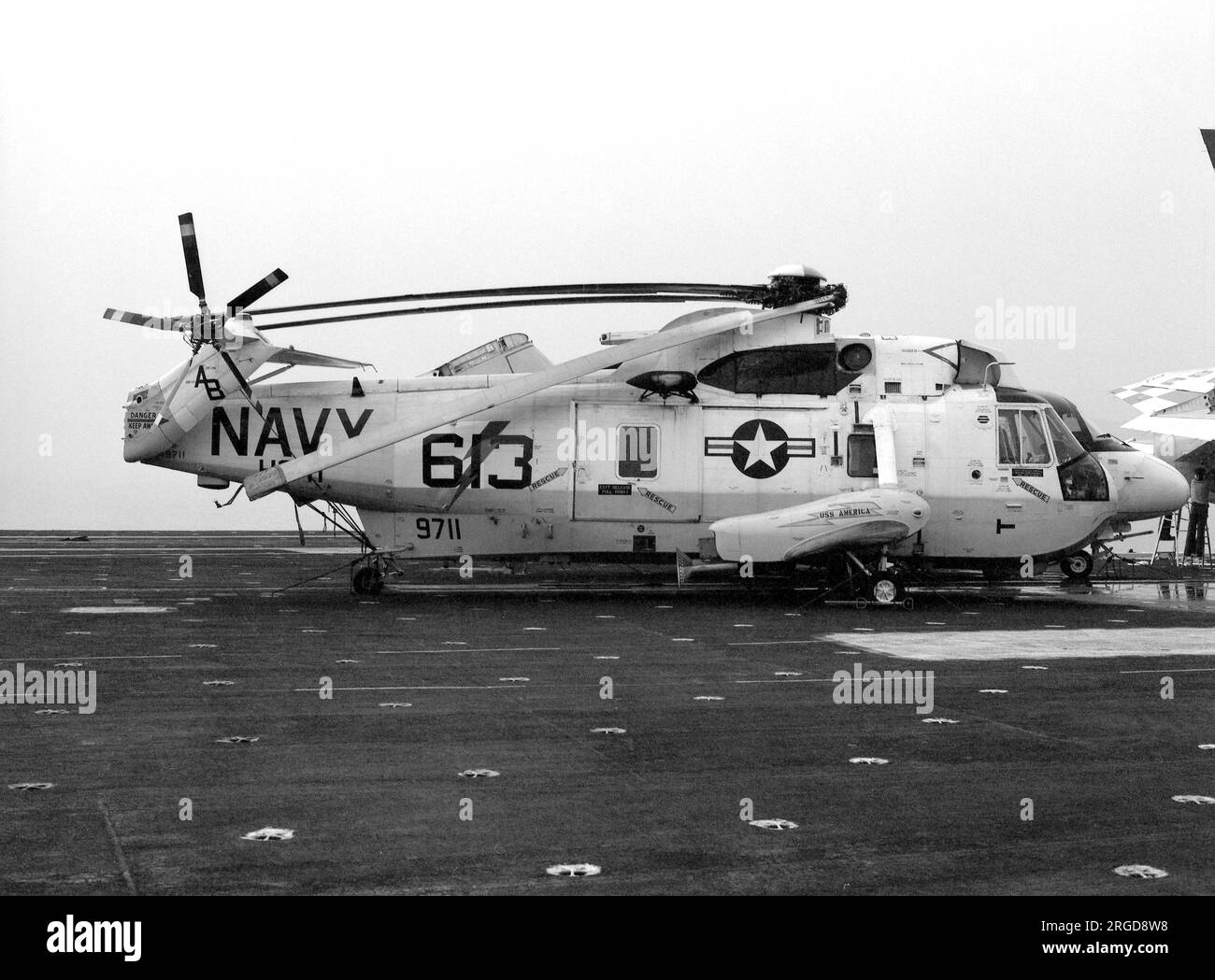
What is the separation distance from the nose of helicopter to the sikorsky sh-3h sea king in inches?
2.8

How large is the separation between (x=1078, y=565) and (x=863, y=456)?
750 centimetres

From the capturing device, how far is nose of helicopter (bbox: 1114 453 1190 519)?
2284 cm

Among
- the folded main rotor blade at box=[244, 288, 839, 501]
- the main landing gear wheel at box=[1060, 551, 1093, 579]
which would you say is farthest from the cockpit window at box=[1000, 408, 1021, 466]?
the folded main rotor blade at box=[244, 288, 839, 501]

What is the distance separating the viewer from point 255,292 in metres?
20.4

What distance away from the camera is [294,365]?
21.8 m

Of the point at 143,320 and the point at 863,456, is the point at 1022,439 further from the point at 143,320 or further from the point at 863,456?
the point at 143,320

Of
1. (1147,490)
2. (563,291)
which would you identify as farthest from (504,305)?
(1147,490)

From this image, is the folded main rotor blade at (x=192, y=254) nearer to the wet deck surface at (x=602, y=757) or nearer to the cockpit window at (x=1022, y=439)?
the wet deck surface at (x=602, y=757)

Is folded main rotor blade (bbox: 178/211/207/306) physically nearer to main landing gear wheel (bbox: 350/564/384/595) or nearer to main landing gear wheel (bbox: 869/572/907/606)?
main landing gear wheel (bbox: 350/564/384/595)

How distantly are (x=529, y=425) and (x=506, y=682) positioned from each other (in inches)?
373
